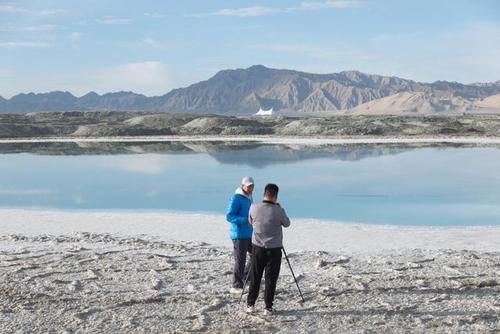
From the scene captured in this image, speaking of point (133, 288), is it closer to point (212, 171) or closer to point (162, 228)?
point (162, 228)

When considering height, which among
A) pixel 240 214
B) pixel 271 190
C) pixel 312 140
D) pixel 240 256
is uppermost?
pixel 271 190

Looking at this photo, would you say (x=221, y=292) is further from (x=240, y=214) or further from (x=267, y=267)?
(x=267, y=267)

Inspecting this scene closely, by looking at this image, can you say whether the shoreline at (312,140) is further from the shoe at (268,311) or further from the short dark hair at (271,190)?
the short dark hair at (271,190)

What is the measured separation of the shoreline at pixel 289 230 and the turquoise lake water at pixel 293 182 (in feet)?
5.08

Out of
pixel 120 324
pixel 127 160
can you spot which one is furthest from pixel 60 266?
pixel 127 160

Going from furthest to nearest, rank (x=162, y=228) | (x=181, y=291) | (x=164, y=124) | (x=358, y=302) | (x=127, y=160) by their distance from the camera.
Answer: (x=164, y=124), (x=127, y=160), (x=162, y=228), (x=181, y=291), (x=358, y=302)

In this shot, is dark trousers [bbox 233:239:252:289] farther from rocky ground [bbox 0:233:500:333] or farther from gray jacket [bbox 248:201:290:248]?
gray jacket [bbox 248:201:290:248]

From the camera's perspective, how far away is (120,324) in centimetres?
699

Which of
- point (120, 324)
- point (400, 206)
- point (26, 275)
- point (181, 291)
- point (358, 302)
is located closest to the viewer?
point (120, 324)

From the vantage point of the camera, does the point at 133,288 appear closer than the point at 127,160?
Yes

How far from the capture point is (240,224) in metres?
7.71

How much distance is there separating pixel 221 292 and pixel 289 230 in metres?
5.34

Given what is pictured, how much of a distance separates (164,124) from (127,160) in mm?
43915

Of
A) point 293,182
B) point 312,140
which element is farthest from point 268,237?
point 312,140
